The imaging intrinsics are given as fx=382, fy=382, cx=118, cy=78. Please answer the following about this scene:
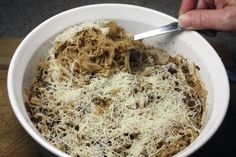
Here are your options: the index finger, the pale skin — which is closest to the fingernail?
the pale skin

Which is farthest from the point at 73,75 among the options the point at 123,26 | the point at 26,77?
the point at 123,26

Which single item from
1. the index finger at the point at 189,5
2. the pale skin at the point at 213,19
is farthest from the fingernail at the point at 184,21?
the index finger at the point at 189,5

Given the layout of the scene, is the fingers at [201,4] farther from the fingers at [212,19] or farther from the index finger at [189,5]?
the fingers at [212,19]

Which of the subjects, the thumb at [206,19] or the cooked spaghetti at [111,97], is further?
the thumb at [206,19]

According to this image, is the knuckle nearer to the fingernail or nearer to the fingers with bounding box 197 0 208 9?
the fingernail

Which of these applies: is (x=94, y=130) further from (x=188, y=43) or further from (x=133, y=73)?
(x=188, y=43)

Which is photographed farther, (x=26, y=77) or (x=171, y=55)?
(x=171, y=55)
